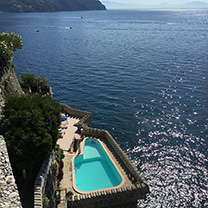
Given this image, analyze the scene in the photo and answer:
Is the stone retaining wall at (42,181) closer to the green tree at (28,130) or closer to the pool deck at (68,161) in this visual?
the green tree at (28,130)

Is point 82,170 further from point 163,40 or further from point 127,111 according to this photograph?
point 163,40

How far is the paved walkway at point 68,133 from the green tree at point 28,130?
41.4ft

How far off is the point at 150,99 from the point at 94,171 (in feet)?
123

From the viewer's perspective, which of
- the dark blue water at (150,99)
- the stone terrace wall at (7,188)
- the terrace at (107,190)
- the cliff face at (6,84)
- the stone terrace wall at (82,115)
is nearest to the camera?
the stone terrace wall at (7,188)

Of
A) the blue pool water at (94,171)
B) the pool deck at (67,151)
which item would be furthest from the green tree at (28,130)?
Answer: the blue pool water at (94,171)

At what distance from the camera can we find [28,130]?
2495 cm

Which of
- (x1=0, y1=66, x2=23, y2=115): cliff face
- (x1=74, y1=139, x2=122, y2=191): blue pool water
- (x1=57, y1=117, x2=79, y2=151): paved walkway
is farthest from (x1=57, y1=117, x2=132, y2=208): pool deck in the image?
(x1=0, y1=66, x2=23, y2=115): cliff face

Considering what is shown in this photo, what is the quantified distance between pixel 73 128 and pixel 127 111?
2158cm

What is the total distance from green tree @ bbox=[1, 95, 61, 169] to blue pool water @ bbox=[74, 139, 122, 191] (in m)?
10.2

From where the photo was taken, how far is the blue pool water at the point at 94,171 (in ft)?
111

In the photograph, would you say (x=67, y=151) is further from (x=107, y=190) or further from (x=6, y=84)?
(x=6, y=84)

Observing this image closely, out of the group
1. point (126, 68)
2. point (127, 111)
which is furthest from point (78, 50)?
point (127, 111)

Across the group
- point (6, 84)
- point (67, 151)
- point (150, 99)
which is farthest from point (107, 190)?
point (150, 99)

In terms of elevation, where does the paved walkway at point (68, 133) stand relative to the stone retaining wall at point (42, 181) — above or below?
below
